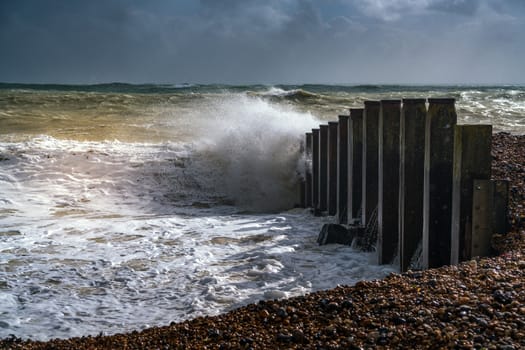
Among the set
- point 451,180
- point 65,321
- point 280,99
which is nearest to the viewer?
point 65,321

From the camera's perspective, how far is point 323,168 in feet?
34.5

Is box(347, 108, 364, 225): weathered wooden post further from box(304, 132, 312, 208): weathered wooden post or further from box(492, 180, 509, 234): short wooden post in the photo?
box(304, 132, 312, 208): weathered wooden post

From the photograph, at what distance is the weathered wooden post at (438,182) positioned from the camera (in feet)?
18.1

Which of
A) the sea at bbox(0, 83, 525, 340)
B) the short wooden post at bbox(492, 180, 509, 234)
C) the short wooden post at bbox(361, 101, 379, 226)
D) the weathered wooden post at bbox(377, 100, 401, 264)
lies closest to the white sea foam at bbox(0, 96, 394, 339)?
the sea at bbox(0, 83, 525, 340)

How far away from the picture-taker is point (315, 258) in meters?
7.07

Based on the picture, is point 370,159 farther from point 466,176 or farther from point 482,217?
point 482,217

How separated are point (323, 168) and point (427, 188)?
196 inches

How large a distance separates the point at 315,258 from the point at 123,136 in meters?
13.6

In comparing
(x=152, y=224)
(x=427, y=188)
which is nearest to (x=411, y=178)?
(x=427, y=188)

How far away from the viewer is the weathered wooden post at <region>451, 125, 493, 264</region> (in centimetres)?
527

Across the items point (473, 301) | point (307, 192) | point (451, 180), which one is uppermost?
point (451, 180)

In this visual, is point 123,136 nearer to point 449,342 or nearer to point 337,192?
point 337,192

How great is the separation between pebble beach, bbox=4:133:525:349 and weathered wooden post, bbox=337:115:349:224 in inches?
178

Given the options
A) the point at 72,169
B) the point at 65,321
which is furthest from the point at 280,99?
the point at 65,321
